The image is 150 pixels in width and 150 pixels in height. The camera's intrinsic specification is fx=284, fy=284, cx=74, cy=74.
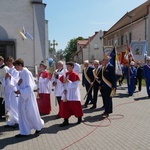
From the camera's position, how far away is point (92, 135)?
7.37 m

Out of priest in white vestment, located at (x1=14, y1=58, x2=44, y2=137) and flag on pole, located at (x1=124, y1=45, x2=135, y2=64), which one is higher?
flag on pole, located at (x1=124, y1=45, x2=135, y2=64)

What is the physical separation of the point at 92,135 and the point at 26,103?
6.20 feet

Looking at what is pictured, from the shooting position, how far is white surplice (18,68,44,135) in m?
7.03

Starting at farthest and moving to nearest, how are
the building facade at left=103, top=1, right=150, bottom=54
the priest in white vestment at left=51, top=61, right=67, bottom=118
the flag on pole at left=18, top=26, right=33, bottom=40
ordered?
the building facade at left=103, top=1, right=150, bottom=54 → the flag on pole at left=18, top=26, right=33, bottom=40 → the priest in white vestment at left=51, top=61, right=67, bottom=118

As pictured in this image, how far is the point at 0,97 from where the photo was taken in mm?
9203

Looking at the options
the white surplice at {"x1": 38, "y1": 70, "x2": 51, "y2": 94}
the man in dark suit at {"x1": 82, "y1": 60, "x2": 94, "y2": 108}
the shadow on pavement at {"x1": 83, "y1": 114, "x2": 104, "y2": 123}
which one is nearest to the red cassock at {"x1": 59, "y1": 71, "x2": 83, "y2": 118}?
the shadow on pavement at {"x1": 83, "y1": 114, "x2": 104, "y2": 123}

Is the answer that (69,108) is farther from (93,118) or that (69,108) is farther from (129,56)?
(129,56)

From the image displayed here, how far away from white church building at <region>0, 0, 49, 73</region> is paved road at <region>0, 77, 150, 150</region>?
13.5 meters

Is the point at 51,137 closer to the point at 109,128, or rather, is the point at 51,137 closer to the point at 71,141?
the point at 71,141

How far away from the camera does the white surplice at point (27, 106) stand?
7.03 m

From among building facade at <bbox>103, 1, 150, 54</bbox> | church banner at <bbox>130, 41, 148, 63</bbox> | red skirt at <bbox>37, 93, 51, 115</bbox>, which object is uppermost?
building facade at <bbox>103, 1, 150, 54</bbox>

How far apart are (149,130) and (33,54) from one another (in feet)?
54.1

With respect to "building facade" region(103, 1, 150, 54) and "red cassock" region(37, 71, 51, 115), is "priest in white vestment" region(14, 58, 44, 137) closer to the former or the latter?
"red cassock" region(37, 71, 51, 115)

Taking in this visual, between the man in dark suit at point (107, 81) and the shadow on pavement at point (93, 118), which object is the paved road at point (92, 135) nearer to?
the shadow on pavement at point (93, 118)
